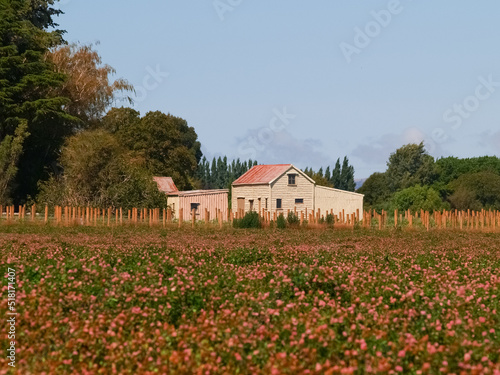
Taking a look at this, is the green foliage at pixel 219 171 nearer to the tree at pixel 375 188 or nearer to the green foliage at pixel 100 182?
the tree at pixel 375 188

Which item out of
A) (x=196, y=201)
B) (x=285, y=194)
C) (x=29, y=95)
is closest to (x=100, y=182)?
(x=196, y=201)

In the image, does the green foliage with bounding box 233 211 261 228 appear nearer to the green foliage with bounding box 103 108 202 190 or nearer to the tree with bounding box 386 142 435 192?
the green foliage with bounding box 103 108 202 190

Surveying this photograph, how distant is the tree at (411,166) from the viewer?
105438 millimetres

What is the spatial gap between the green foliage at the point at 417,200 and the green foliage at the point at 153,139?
24040mm

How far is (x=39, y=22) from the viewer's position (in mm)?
74625

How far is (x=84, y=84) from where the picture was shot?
6975 cm

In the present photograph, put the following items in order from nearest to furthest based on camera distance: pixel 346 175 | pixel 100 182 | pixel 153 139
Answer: pixel 100 182 → pixel 153 139 → pixel 346 175

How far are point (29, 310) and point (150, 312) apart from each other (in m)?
1.61

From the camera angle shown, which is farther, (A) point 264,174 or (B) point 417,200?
(B) point 417,200

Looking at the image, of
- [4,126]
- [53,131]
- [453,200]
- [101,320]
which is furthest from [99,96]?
[101,320]

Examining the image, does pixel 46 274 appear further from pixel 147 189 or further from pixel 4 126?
pixel 4 126

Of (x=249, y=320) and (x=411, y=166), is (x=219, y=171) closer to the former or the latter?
(x=411, y=166)

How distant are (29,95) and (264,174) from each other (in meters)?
21.4

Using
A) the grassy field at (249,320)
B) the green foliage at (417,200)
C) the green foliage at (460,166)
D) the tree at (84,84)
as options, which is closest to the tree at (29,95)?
the tree at (84,84)
